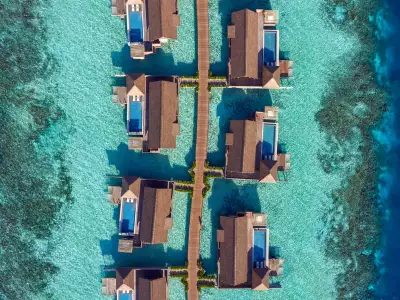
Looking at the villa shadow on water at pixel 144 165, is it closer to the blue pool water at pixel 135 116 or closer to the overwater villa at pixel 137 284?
the blue pool water at pixel 135 116

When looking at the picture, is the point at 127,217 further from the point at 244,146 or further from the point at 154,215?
the point at 244,146

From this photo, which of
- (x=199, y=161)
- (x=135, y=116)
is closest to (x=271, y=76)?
(x=199, y=161)

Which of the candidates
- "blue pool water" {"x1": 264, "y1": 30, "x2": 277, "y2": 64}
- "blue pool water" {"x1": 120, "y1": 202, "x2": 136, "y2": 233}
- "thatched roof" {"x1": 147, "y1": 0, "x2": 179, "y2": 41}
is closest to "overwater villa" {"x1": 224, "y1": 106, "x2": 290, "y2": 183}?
"blue pool water" {"x1": 264, "y1": 30, "x2": 277, "y2": 64}

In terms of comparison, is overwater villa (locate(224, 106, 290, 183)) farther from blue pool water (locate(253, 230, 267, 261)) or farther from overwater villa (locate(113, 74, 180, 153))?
overwater villa (locate(113, 74, 180, 153))

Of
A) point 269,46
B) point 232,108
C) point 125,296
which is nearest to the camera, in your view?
point 125,296

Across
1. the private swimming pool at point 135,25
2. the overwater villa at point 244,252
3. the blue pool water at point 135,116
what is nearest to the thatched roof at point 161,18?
the private swimming pool at point 135,25
